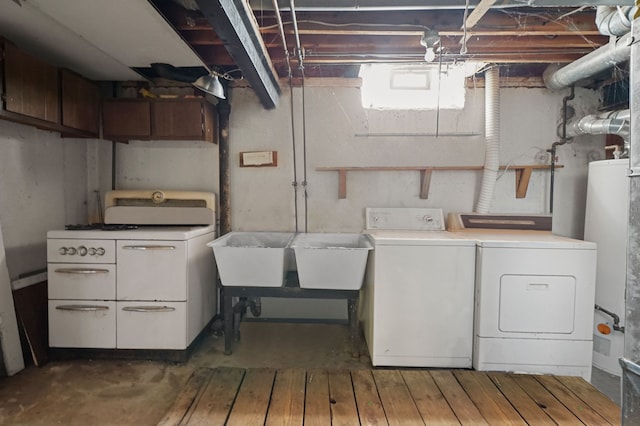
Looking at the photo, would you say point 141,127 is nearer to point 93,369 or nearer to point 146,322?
point 146,322

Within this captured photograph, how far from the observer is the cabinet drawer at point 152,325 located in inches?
88.7

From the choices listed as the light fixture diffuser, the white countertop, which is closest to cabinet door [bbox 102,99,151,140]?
the light fixture diffuser

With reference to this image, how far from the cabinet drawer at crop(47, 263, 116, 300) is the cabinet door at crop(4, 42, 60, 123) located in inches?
40.8

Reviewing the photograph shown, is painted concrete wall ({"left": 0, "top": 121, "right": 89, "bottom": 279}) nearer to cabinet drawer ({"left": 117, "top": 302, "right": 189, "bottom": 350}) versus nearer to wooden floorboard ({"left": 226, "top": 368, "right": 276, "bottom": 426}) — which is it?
cabinet drawer ({"left": 117, "top": 302, "right": 189, "bottom": 350})

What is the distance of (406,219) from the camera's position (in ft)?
9.30

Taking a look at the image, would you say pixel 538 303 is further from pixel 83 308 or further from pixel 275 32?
pixel 83 308

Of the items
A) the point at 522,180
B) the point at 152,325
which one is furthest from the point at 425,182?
the point at 152,325

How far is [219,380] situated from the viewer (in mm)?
1879

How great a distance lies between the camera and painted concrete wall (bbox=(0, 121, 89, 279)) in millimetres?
2254

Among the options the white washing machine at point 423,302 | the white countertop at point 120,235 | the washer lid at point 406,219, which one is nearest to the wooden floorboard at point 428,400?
the white washing machine at point 423,302

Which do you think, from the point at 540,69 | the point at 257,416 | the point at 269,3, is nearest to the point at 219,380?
the point at 257,416

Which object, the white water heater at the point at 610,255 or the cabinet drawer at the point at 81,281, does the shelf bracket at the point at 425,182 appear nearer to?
the white water heater at the point at 610,255

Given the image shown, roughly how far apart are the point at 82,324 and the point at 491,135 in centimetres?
348

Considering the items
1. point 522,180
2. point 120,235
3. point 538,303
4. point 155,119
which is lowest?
point 538,303
